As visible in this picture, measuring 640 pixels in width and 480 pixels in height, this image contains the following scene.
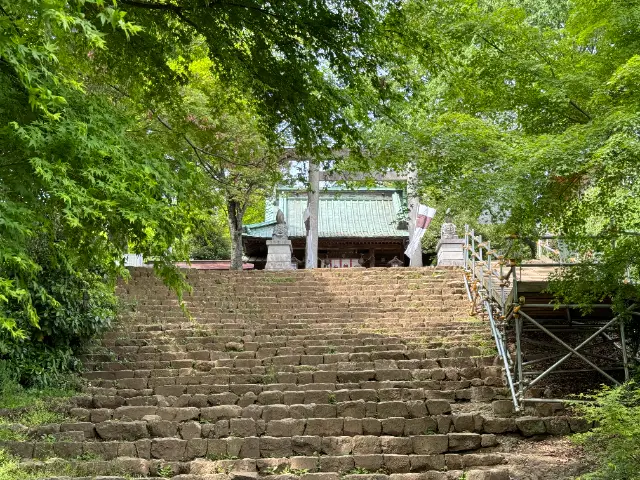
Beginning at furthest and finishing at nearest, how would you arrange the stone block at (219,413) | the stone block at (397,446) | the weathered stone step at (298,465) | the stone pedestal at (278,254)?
the stone pedestal at (278,254)
the stone block at (219,413)
the stone block at (397,446)
the weathered stone step at (298,465)

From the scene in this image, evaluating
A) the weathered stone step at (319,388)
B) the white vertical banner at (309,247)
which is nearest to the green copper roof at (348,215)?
the white vertical banner at (309,247)

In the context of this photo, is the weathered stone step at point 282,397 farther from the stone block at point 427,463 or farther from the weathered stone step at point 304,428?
the stone block at point 427,463

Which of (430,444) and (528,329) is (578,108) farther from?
(528,329)

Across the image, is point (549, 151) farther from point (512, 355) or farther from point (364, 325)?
point (364, 325)

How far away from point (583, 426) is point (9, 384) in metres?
8.18

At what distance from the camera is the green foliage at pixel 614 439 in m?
7.12

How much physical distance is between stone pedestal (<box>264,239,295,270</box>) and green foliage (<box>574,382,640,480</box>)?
682 inches

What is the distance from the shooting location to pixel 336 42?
8.00 m

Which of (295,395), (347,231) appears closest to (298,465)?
(295,395)

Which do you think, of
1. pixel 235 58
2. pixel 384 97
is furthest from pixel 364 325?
pixel 235 58

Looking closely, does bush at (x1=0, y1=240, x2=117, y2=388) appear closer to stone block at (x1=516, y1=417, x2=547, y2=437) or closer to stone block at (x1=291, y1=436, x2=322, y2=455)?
stone block at (x1=291, y1=436, x2=322, y2=455)

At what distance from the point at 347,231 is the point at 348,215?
140 centimetres

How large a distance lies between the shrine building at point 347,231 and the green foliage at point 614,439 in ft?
66.4

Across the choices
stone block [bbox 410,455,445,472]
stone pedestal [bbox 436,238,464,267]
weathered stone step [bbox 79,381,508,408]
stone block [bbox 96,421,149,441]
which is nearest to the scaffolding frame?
weathered stone step [bbox 79,381,508,408]
